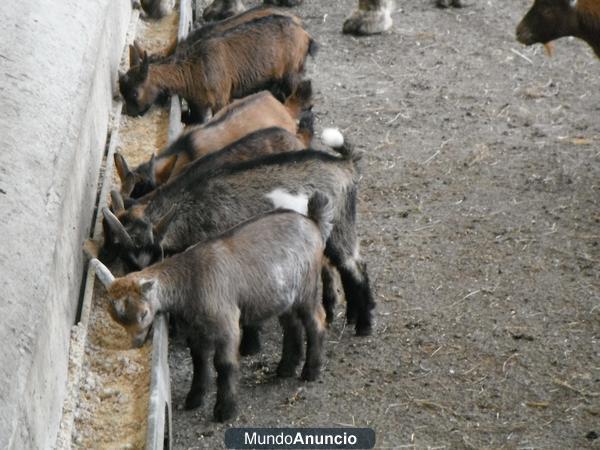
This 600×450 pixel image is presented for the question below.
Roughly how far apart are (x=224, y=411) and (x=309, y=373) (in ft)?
1.99

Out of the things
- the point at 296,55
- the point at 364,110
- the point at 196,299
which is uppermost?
the point at 196,299

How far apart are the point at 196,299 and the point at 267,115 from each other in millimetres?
2292

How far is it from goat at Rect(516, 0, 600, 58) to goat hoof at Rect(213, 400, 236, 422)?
15.2ft

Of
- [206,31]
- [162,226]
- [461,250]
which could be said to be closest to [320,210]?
[162,226]

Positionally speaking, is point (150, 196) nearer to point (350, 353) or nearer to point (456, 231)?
point (350, 353)

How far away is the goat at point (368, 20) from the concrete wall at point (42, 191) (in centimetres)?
438

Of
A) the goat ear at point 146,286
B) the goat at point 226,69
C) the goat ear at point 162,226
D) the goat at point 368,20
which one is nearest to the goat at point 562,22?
the goat at point 226,69

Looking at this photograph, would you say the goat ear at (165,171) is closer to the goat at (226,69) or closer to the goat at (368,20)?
the goat at (226,69)

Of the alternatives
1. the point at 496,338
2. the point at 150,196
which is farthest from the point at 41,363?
the point at 496,338

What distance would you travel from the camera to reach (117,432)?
508 cm

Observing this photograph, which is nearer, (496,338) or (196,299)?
(196,299)

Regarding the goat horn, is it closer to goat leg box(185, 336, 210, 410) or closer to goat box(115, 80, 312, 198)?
goat leg box(185, 336, 210, 410)

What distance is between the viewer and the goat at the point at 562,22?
332 inches

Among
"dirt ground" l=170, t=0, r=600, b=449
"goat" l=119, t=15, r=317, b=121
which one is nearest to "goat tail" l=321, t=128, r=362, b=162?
"dirt ground" l=170, t=0, r=600, b=449
